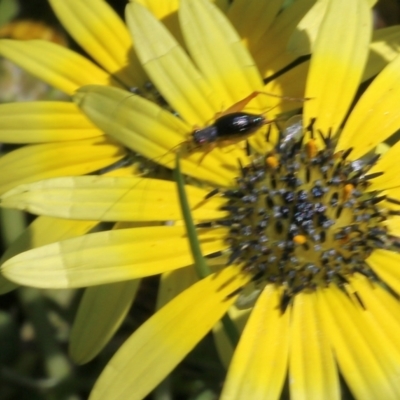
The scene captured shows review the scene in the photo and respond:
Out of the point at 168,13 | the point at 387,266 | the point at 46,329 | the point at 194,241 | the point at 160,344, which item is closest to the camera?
the point at 194,241

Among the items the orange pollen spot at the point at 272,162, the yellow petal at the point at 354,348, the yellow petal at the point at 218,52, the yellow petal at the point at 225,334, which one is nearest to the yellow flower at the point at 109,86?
the yellow petal at the point at 218,52

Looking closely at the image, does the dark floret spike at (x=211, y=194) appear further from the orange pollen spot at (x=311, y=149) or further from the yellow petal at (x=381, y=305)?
the yellow petal at (x=381, y=305)

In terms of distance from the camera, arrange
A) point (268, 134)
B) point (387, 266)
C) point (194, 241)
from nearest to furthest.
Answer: point (194, 241) → point (387, 266) → point (268, 134)

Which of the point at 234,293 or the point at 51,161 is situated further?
the point at 51,161

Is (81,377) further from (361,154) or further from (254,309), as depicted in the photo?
(361,154)

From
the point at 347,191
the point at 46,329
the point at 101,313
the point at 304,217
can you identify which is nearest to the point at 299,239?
the point at 304,217

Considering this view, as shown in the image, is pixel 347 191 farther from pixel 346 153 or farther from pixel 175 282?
pixel 175 282

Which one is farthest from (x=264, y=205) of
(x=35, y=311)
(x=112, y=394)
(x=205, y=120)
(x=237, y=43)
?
(x=35, y=311)
